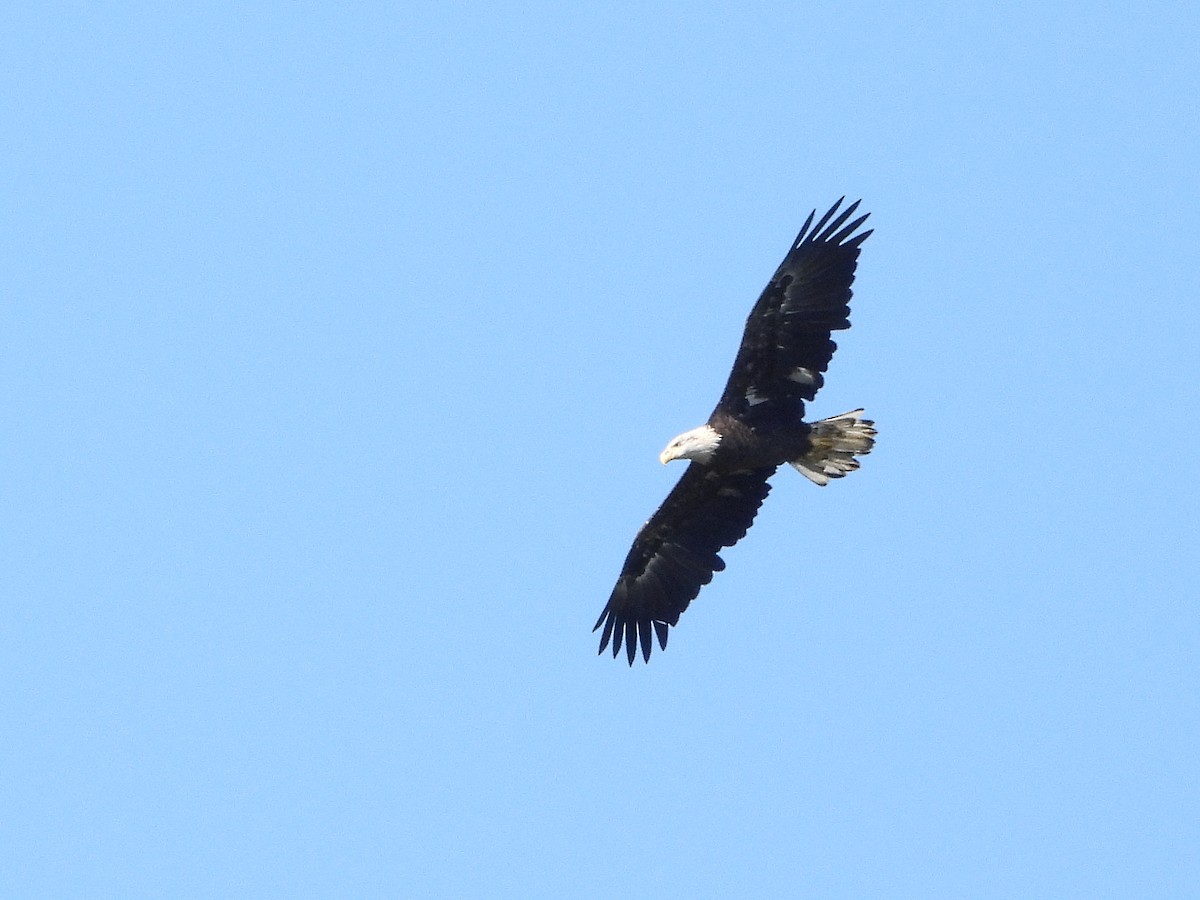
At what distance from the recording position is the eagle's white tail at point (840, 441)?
732 inches

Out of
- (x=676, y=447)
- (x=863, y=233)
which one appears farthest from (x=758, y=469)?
(x=863, y=233)

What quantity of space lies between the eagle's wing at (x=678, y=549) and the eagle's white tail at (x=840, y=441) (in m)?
0.79

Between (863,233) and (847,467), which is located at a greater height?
(863,233)

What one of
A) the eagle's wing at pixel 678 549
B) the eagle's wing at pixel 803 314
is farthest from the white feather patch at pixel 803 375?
the eagle's wing at pixel 678 549

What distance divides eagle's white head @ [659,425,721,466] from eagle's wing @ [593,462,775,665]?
646mm

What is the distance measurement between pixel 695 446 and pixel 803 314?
153cm

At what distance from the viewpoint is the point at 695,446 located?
18766mm

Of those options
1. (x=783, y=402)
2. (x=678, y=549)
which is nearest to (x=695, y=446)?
(x=783, y=402)

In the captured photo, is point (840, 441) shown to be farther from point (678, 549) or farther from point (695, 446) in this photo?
point (678, 549)

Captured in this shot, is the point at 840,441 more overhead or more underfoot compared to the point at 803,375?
more underfoot

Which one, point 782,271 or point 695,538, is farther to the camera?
point 695,538

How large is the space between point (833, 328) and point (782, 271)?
660 mm

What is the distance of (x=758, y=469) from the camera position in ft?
63.4

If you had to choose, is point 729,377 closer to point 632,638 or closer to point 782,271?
point 782,271
